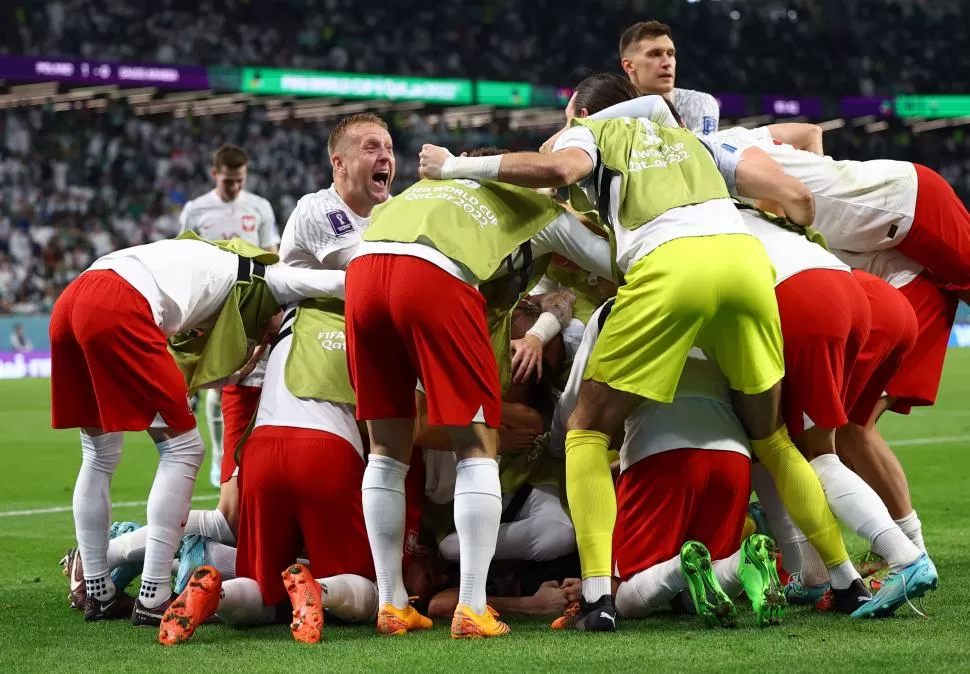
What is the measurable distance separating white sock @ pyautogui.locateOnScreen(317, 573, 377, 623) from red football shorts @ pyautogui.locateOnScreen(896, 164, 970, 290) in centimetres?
252

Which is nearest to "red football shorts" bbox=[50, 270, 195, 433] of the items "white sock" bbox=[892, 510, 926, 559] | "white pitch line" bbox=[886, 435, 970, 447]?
"white sock" bbox=[892, 510, 926, 559]

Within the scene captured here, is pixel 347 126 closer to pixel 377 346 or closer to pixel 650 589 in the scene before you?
pixel 377 346

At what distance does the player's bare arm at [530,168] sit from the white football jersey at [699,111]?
2691mm

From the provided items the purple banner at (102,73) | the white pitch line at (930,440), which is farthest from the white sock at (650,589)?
the purple banner at (102,73)

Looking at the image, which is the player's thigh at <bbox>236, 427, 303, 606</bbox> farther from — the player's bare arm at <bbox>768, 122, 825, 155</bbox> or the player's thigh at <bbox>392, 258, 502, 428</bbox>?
the player's bare arm at <bbox>768, 122, 825, 155</bbox>

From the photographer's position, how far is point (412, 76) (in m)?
29.6

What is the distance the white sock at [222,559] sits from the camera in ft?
15.0

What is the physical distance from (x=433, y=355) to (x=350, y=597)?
2.97 ft

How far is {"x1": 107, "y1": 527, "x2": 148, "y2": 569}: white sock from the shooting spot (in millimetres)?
4645

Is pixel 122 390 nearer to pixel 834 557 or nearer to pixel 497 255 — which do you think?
pixel 497 255

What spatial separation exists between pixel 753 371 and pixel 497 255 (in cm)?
92

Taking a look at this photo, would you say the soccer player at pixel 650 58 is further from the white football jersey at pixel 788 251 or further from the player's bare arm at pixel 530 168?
the player's bare arm at pixel 530 168

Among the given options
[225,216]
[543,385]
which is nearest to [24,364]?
[225,216]

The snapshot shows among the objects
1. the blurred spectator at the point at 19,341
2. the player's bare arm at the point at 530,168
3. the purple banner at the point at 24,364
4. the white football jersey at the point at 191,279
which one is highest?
the player's bare arm at the point at 530,168
